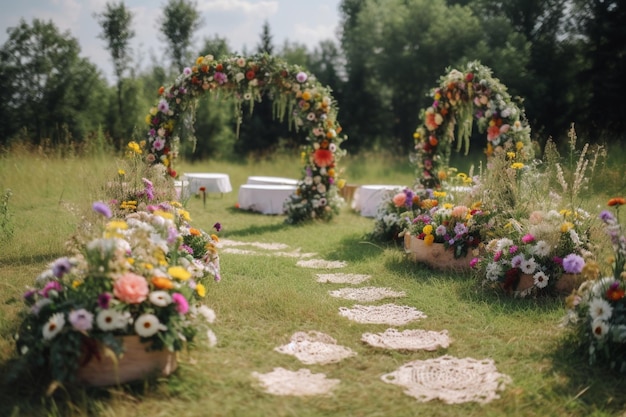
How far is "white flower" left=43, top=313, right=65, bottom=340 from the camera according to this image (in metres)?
2.69

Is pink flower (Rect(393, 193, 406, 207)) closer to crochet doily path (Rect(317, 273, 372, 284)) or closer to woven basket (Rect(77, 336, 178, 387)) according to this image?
crochet doily path (Rect(317, 273, 372, 284))

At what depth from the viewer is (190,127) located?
8375 mm

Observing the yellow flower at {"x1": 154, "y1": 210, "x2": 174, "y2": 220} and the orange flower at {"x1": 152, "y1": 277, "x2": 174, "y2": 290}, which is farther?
the yellow flower at {"x1": 154, "y1": 210, "x2": 174, "y2": 220}

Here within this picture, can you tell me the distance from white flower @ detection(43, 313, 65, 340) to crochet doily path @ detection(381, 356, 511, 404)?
67.6 inches

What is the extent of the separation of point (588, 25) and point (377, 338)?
61.0 feet

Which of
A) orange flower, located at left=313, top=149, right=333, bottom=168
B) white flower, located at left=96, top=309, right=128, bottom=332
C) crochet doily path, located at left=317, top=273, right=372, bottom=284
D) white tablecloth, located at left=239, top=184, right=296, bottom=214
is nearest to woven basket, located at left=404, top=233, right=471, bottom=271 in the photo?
crochet doily path, located at left=317, top=273, right=372, bottom=284

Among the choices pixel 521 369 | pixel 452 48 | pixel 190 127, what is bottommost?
pixel 521 369

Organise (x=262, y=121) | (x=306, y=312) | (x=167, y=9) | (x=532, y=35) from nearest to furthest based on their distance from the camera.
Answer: (x=306, y=312), (x=167, y=9), (x=532, y=35), (x=262, y=121)

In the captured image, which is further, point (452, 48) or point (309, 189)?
point (452, 48)

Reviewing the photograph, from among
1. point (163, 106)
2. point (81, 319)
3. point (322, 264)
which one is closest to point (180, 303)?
point (81, 319)

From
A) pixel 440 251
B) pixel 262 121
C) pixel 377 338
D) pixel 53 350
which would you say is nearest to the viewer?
pixel 53 350

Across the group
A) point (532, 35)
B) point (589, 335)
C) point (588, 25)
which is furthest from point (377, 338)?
point (532, 35)

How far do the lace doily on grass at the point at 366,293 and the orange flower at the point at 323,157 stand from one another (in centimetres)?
405

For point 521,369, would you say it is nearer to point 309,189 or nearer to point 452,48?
point 309,189
